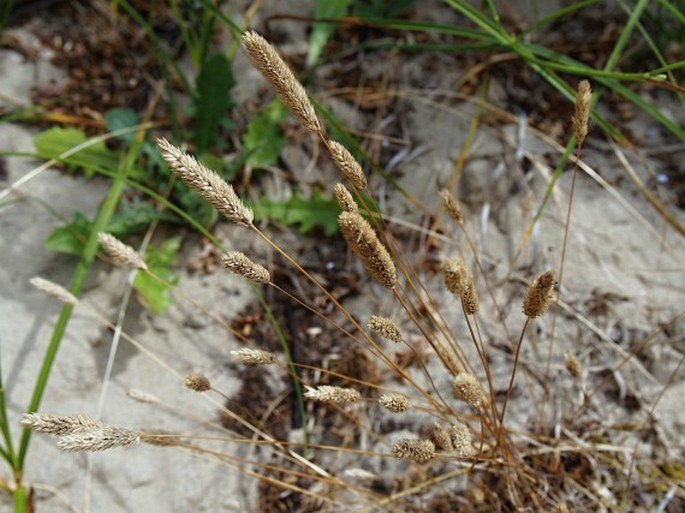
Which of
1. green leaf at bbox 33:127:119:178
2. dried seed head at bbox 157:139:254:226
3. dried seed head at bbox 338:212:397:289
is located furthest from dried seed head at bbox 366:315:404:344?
green leaf at bbox 33:127:119:178

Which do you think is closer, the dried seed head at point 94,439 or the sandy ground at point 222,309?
the dried seed head at point 94,439

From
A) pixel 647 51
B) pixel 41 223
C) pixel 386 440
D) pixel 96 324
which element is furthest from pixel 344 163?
pixel 647 51

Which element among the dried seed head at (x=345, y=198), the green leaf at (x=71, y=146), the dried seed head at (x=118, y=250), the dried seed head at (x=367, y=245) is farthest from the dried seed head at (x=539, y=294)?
the green leaf at (x=71, y=146)

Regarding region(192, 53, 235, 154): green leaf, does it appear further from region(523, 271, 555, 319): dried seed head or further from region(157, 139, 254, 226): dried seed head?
region(523, 271, 555, 319): dried seed head

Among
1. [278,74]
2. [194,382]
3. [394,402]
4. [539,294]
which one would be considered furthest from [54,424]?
[539,294]

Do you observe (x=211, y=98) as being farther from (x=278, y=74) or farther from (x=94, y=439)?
(x=94, y=439)

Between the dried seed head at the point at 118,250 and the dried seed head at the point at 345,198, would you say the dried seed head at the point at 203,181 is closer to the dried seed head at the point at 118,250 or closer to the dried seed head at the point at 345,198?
the dried seed head at the point at 345,198

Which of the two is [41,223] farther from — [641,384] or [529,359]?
[641,384]
